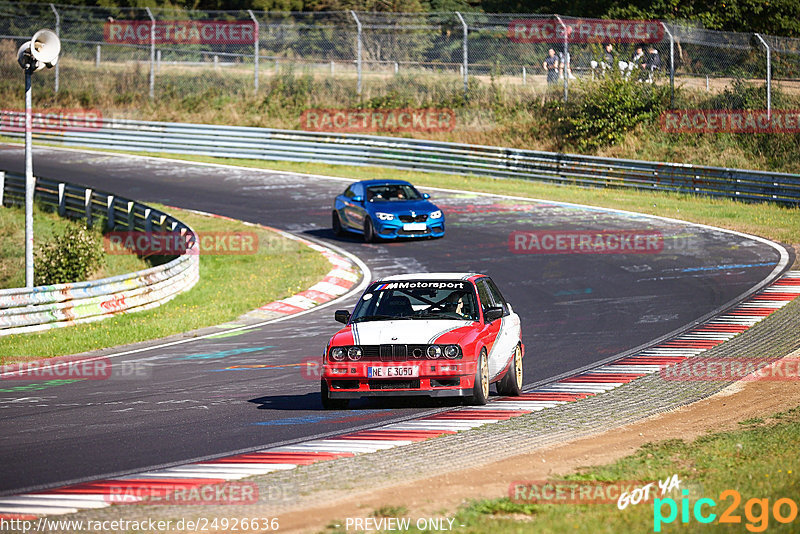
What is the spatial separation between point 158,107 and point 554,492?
40792mm

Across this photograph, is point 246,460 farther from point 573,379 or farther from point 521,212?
point 521,212

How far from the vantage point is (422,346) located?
10414mm

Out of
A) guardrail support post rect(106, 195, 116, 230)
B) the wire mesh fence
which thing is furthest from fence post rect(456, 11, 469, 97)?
guardrail support post rect(106, 195, 116, 230)

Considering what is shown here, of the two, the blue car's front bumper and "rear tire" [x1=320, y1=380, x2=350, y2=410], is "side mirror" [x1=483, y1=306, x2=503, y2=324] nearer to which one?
"rear tire" [x1=320, y1=380, x2=350, y2=410]

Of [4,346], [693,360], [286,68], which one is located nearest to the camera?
[693,360]

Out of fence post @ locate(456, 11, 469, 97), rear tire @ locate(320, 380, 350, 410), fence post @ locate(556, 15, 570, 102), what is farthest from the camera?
fence post @ locate(456, 11, 469, 97)

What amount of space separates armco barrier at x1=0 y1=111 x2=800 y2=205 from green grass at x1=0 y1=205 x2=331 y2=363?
33.5ft

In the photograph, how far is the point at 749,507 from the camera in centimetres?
636

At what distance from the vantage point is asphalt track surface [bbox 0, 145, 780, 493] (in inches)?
368

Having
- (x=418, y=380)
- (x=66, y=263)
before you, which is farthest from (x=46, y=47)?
(x=418, y=380)

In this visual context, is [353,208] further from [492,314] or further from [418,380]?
[418,380]

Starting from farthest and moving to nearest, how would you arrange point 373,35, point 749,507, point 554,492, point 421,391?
1. point 373,35
2. point 421,391
3. point 554,492
4. point 749,507

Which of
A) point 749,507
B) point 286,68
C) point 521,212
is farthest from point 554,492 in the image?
point 286,68

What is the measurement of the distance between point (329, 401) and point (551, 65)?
97.4 ft
